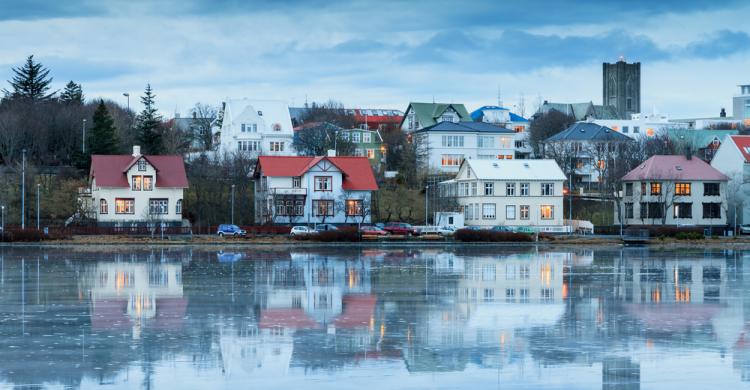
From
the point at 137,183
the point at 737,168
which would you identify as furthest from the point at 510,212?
the point at 137,183

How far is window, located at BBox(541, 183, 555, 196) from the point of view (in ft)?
313

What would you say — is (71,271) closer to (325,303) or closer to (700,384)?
(325,303)

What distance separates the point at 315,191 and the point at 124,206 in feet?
53.8

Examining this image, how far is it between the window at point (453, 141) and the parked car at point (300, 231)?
37118 millimetres

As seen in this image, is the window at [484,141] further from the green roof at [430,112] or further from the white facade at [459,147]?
the green roof at [430,112]

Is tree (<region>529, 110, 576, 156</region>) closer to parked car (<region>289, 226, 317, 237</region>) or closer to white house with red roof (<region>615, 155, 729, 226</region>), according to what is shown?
white house with red roof (<region>615, 155, 729, 226</region>)

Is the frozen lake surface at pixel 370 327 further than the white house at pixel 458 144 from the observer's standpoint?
No

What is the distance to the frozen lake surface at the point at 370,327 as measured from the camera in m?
22.0

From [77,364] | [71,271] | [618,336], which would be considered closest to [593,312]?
[618,336]

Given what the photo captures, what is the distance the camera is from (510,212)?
95.3 m

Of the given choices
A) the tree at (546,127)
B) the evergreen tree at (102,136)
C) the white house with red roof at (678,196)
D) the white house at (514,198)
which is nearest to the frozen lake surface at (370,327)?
the white house at (514,198)

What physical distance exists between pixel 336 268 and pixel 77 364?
29.2 meters

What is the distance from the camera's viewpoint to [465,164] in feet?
322

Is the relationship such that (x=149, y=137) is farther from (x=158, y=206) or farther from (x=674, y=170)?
(x=674, y=170)
